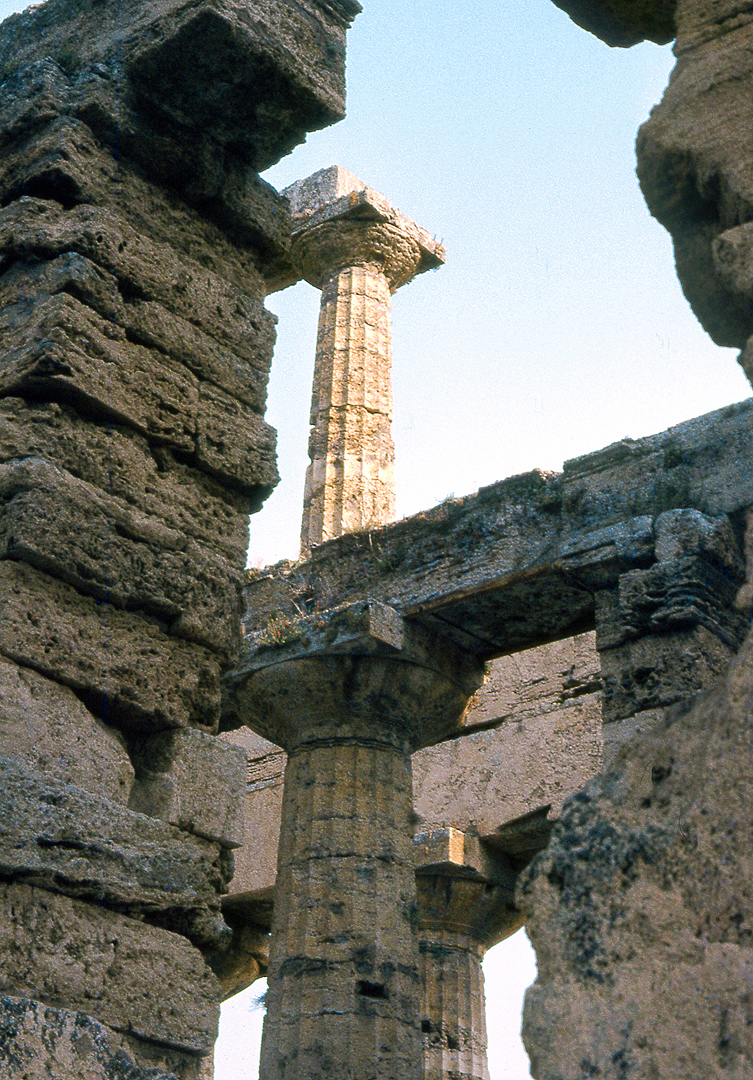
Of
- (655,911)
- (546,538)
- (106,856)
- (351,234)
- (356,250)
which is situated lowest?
(655,911)

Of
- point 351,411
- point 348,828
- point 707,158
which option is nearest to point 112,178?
point 707,158

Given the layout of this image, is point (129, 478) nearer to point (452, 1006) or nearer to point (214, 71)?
point (214, 71)

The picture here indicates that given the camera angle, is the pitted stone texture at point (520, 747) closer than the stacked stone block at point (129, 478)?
No

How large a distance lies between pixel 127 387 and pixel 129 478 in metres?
0.36

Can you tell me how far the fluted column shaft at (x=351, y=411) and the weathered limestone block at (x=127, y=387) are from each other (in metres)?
7.93

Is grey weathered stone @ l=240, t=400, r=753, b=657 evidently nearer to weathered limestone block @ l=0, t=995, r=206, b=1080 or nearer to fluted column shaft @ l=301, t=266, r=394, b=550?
fluted column shaft @ l=301, t=266, r=394, b=550

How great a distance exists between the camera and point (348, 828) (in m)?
8.69

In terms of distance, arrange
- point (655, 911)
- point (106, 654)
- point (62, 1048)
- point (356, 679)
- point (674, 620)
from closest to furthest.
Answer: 1. point (655, 911)
2. point (62, 1048)
3. point (106, 654)
4. point (674, 620)
5. point (356, 679)

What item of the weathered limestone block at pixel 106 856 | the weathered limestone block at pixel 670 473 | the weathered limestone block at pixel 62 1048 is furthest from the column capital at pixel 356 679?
the weathered limestone block at pixel 62 1048

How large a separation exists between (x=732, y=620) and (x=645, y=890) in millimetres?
6778

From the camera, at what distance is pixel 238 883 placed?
12594 millimetres

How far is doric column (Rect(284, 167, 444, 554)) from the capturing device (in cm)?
1341

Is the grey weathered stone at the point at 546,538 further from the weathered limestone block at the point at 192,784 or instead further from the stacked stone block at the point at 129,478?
the weathered limestone block at the point at 192,784

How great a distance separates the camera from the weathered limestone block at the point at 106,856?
3.58 m
